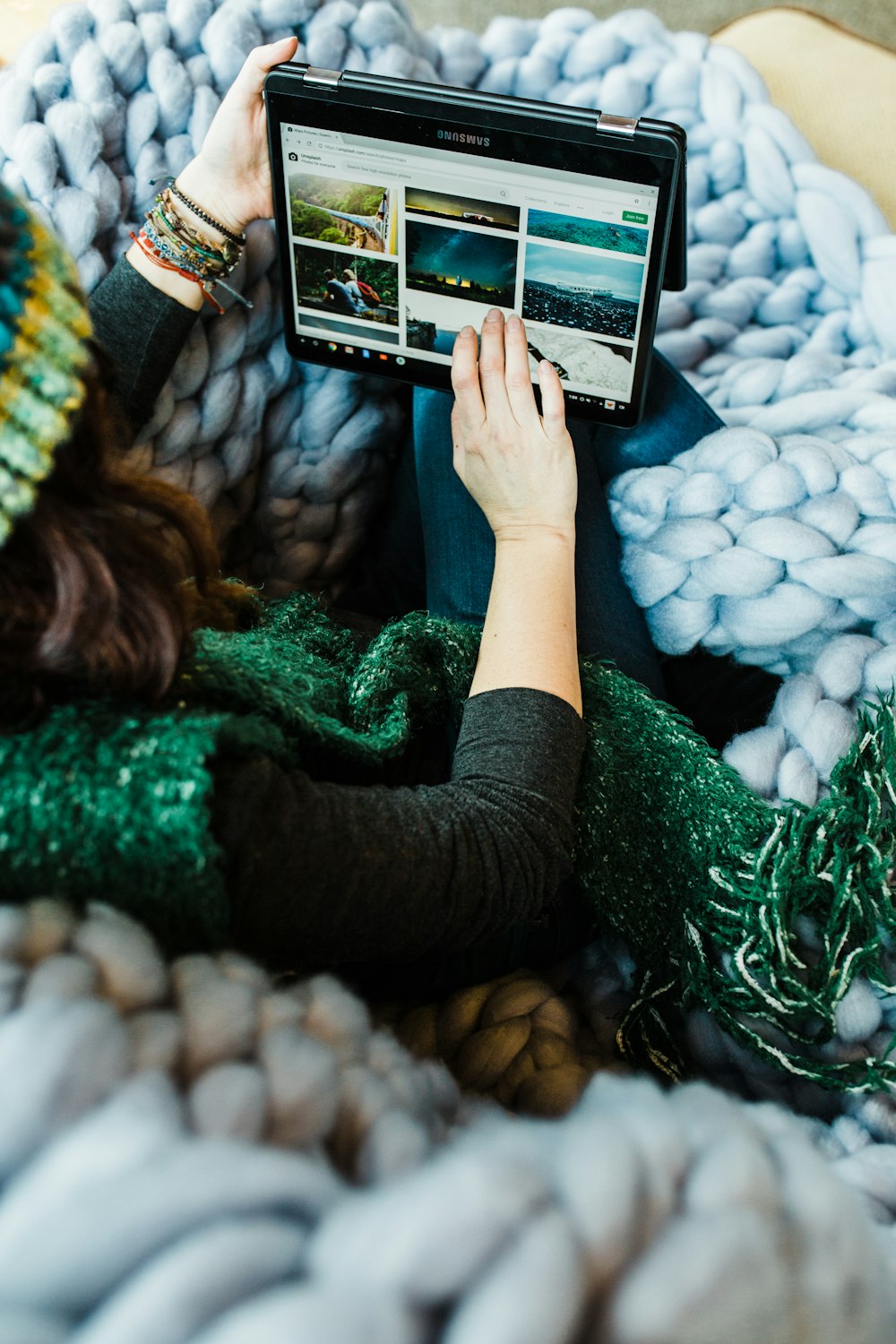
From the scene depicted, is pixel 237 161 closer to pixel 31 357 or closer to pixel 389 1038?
pixel 31 357

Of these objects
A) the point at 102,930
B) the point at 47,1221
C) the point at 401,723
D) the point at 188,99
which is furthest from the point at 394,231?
the point at 47,1221

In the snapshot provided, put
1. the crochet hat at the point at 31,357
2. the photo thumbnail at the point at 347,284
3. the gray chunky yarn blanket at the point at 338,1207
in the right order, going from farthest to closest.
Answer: the photo thumbnail at the point at 347,284, the crochet hat at the point at 31,357, the gray chunky yarn blanket at the point at 338,1207

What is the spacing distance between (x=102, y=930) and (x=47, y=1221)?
4.6 inches

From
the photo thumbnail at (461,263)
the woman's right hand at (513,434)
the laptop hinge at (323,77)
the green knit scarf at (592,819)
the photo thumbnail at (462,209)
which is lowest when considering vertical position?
the green knit scarf at (592,819)

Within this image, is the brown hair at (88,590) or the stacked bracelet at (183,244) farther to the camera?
the stacked bracelet at (183,244)

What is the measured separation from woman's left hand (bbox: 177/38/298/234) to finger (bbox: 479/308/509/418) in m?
0.19

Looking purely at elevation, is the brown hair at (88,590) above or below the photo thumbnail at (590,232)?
below

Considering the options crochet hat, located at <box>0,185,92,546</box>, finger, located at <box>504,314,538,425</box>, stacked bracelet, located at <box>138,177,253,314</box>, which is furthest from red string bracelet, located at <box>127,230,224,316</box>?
crochet hat, located at <box>0,185,92,546</box>

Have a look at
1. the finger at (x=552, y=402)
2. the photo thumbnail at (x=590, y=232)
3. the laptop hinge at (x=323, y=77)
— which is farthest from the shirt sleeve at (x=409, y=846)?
the laptop hinge at (x=323, y=77)

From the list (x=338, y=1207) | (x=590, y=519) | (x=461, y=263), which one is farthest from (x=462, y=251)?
(x=338, y=1207)

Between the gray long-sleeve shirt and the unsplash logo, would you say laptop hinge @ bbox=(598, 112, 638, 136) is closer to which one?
the unsplash logo

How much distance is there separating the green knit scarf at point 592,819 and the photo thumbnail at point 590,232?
0.28 m

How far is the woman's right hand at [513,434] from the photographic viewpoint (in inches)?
27.5

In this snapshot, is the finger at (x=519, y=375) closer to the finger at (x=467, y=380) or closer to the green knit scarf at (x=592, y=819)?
the finger at (x=467, y=380)
